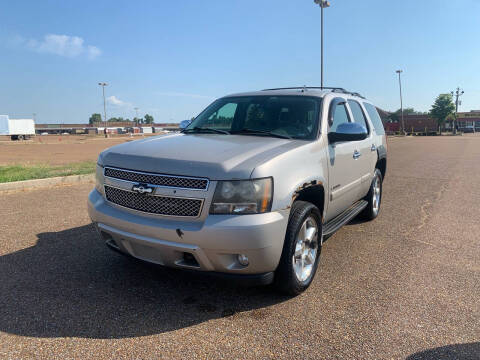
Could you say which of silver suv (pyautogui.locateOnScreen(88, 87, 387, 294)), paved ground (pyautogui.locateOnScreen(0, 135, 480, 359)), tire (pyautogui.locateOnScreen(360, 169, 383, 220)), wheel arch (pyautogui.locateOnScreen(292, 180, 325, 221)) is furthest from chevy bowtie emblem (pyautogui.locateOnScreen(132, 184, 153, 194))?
tire (pyautogui.locateOnScreen(360, 169, 383, 220))

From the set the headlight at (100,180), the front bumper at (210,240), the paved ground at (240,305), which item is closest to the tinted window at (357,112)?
the paved ground at (240,305)

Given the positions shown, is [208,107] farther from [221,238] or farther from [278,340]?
[278,340]

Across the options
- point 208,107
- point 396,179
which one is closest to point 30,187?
point 208,107

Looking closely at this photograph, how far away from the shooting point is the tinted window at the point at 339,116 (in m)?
4.04

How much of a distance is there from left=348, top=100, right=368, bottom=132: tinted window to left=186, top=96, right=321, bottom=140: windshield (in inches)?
40.3

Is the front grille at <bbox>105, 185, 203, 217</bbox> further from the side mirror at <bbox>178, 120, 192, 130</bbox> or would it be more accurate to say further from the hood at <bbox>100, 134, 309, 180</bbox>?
the side mirror at <bbox>178, 120, 192, 130</bbox>

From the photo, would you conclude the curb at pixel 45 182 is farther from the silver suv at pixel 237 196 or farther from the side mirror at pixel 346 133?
the side mirror at pixel 346 133

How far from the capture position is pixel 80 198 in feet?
23.1

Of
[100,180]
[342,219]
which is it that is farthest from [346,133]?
[100,180]

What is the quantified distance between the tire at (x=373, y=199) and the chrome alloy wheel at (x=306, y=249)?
7.83 ft

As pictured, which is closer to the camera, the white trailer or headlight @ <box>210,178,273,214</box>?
headlight @ <box>210,178,273,214</box>

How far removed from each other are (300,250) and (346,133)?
128 centimetres

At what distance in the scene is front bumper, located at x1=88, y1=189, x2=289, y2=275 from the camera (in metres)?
2.66

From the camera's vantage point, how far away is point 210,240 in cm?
266
